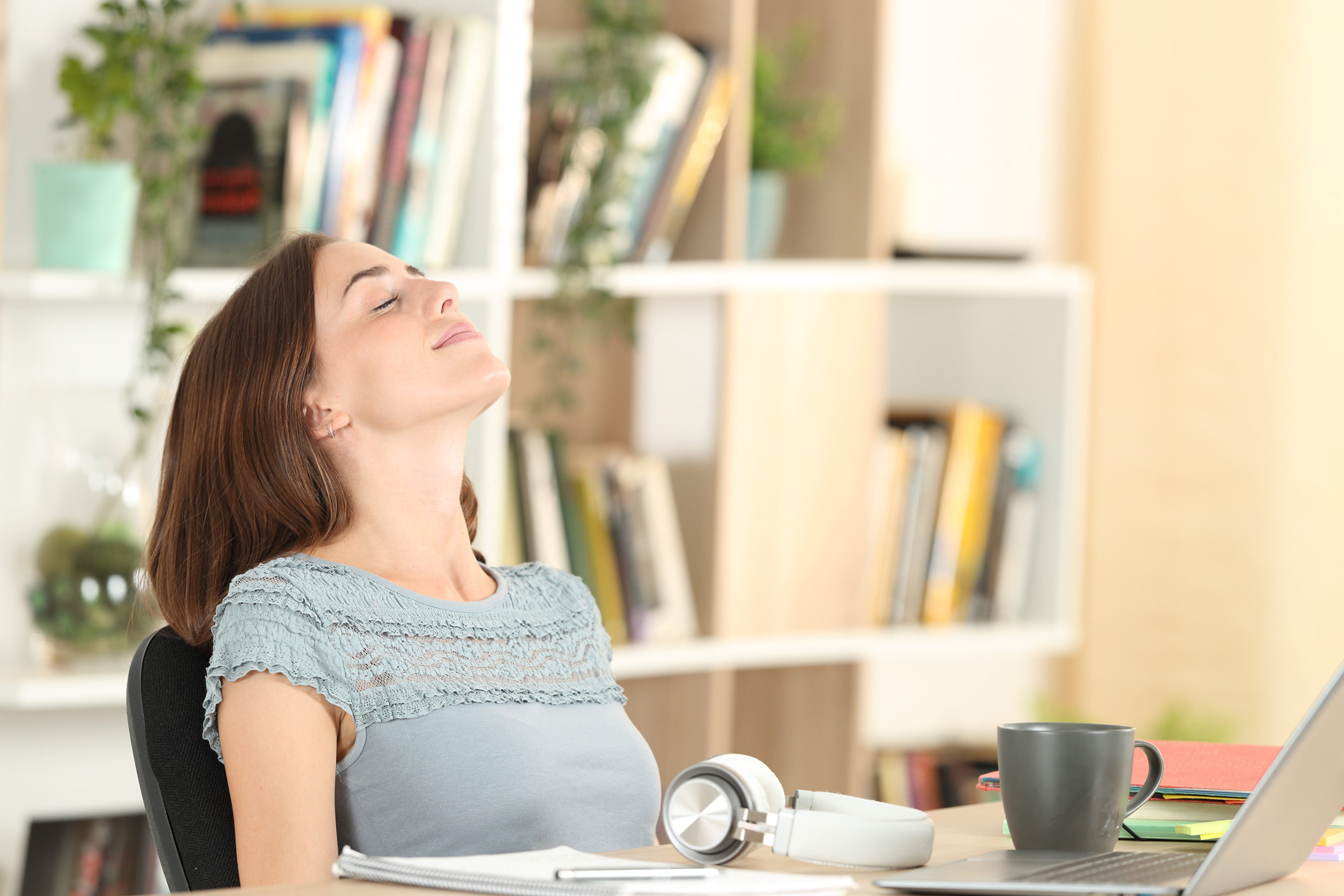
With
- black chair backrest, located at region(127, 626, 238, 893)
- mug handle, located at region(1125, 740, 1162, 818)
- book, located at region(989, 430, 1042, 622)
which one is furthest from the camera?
book, located at region(989, 430, 1042, 622)

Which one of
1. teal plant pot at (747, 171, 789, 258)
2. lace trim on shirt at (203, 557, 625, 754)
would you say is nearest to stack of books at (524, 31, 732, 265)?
teal plant pot at (747, 171, 789, 258)

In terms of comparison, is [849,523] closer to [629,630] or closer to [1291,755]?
[629,630]

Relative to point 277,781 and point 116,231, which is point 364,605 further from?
point 116,231

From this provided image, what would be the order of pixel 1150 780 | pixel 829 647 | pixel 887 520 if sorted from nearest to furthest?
1. pixel 1150 780
2. pixel 829 647
3. pixel 887 520

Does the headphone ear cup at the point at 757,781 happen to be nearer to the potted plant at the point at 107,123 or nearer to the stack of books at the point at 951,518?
the potted plant at the point at 107,123

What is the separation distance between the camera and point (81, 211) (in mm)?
2018

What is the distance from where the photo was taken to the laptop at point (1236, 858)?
81 centimetres

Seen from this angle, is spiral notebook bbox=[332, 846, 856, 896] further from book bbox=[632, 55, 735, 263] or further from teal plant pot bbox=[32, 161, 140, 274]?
book bbox=[632, 55, 735, 263]

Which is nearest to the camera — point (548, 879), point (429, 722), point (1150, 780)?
point (548, 879)

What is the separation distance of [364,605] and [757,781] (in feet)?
1.64

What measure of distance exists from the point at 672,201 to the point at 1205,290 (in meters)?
1.17

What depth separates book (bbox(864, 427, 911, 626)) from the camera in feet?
9.08

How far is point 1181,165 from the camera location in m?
3.11

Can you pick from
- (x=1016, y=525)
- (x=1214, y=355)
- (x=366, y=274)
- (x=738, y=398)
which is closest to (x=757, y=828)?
(x=366, y=274)
